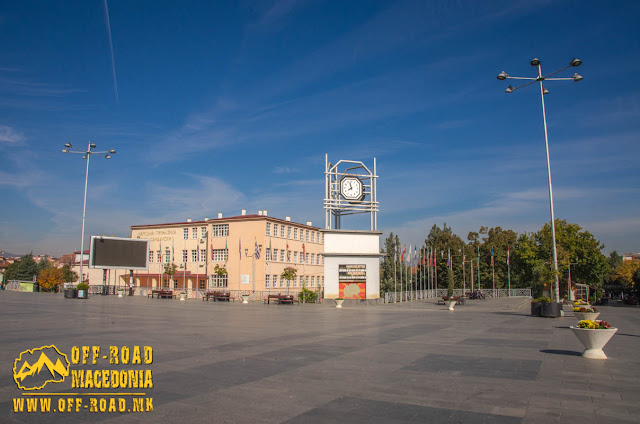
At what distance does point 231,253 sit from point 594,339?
52990 millimetres

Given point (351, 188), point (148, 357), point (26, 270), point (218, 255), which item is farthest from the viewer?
point (26, 270)

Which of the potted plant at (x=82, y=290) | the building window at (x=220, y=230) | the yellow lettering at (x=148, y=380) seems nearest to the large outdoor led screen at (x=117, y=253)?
the potted plant at (x=82, y=290)

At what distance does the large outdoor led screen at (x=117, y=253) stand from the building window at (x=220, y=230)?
1496 cm

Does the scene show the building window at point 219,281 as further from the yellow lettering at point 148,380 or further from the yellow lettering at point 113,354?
the yellow lettering at point 148,380

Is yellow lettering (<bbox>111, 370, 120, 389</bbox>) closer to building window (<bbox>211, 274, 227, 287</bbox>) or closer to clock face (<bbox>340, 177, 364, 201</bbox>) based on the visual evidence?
clock face (<bbox>340, 177, 364, 201</bbox>)

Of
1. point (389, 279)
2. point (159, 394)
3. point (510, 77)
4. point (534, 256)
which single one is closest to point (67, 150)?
point (510, 77)

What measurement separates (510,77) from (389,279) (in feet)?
166

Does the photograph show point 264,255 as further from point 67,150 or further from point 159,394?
point 159,394

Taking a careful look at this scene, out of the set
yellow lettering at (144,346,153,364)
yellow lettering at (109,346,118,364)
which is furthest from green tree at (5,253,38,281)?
yellow lettering at (109,346,118,364)

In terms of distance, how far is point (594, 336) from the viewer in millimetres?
10172

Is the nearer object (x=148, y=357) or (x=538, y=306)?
(x=148, y=357)

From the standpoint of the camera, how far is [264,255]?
2293 inches

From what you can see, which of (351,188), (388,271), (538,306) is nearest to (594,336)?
(538,306)

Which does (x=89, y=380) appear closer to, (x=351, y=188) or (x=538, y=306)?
(x=538, y=306)
